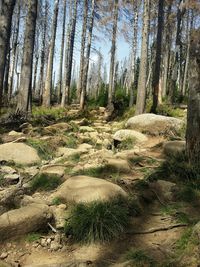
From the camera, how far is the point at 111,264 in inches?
134

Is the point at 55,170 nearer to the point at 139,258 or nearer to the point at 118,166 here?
the point at 118,166

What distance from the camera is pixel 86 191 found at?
4.46 meters

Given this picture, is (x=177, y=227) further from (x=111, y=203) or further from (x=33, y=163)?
(x=33, y=163)

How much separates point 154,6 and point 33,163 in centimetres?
2114

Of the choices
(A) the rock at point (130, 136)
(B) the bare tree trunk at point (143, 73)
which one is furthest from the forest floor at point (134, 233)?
(B) the bare tree trunk at point (143, 73)

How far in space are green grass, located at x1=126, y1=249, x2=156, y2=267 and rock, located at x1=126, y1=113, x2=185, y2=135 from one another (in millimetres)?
5719

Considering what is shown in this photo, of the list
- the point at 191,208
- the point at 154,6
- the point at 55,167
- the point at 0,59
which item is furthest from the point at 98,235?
the point at 154,6

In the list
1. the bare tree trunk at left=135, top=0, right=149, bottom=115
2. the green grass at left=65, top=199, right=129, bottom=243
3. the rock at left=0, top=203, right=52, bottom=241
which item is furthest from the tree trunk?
the bare tree trunk at left=135, top=0, right=149, bottom=115

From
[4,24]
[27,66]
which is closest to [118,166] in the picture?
[4,24]

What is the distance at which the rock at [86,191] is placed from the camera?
4.35 m

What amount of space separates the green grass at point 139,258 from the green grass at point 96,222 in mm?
402

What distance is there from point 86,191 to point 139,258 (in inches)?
50.9

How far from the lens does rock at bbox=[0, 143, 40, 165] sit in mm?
7190

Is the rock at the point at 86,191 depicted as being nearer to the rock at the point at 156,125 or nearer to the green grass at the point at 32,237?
the green grass at the point at 32,237
